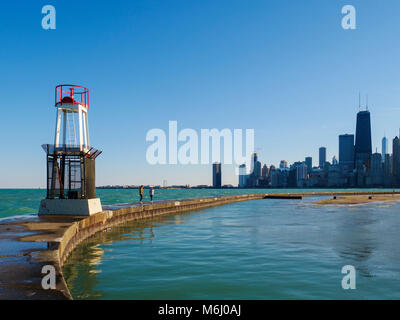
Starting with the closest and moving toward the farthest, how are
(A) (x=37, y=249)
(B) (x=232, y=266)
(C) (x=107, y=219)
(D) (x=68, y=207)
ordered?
(A) (x=37, y=249)
(B) (x=232, y=266)
(D) (x=68, y=207)
(C) (x=107, y=219)

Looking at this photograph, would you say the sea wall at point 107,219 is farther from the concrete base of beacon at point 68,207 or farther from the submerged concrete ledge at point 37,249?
the concrete base of beacon at point 68,207

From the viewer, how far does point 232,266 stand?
47.2ft

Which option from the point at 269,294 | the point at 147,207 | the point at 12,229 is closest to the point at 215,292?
the point at 269,294

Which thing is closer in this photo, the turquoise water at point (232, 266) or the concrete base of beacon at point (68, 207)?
the turquoise water at point (232, 266)

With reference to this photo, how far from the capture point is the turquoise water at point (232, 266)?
1100 centimetres

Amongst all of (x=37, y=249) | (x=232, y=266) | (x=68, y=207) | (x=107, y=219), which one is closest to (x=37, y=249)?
(x=37, y=249)

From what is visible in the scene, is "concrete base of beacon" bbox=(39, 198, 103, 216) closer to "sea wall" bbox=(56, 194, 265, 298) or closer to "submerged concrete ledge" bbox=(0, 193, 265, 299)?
"submerged concrete ledge" bbox=(0, 193, 265, 299)

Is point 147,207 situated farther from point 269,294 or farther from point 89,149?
point 269,294

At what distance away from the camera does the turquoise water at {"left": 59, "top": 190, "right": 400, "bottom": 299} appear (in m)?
11.0

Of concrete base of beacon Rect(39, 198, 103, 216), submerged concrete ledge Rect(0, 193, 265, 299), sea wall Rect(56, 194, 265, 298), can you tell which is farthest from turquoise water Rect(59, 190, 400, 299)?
concrete base of beacon Rect(39, 198, 103, 216)

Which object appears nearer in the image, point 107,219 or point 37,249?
point 37,249

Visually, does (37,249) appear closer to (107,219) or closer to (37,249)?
(37,249)

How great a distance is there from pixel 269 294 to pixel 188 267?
4.27 m

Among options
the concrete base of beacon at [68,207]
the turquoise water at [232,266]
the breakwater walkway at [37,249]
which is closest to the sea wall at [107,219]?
the breakwater walkway at [37,249]
